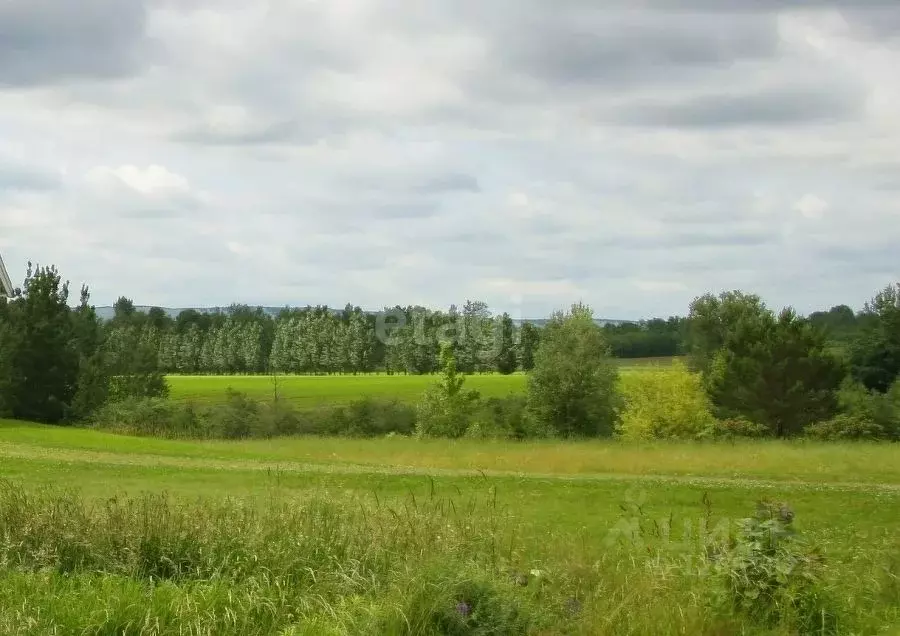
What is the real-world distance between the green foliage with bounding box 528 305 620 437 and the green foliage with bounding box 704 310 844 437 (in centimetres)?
721

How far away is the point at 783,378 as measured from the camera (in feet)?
178

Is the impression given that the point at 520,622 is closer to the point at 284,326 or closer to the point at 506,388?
the point at 506,388

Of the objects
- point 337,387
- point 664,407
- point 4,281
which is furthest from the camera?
point 337,387

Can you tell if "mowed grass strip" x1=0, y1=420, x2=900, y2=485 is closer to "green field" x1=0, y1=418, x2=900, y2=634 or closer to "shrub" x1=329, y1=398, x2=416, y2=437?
"green field" x1=0, y1=418, x2=900, y2=634

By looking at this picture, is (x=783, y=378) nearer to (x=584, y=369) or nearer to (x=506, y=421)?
(x=584, y=369)

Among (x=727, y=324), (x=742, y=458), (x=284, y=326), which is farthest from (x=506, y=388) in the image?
(x=742, y=458)

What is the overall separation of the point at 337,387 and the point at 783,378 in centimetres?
5144

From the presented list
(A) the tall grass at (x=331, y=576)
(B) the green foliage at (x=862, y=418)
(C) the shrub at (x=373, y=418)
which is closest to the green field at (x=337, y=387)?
(C) the shrub at (x=373, y=418)

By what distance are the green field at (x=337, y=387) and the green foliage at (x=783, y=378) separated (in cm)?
1944

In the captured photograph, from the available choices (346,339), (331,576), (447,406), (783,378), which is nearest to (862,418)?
(783,378)

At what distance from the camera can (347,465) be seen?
26.3m

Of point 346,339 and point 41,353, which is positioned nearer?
point 41,353

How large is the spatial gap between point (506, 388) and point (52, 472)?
68286 mm

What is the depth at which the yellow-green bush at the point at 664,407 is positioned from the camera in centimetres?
5672
